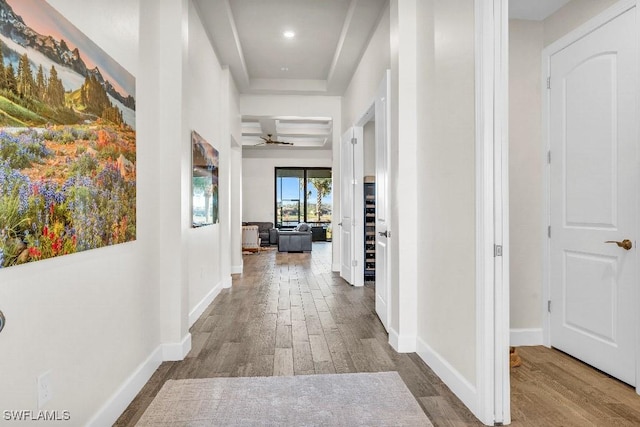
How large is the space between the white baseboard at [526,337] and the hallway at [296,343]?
87cm

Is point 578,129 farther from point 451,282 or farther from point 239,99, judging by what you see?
point 239,99

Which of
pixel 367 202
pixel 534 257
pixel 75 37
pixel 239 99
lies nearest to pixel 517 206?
pixel 534 257

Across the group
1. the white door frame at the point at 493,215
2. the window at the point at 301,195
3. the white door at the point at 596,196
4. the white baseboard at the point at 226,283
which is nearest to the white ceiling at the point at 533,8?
the white door at the point at 596,196

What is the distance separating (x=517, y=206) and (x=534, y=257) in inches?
16.7

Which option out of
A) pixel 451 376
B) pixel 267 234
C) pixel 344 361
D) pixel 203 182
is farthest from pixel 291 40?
pixel 267 234

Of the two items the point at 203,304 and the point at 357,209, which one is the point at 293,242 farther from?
the point at 203,304

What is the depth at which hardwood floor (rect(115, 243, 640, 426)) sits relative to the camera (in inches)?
84.9

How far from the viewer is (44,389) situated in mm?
1509

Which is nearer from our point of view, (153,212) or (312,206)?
(153,212)

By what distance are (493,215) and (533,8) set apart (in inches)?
77.2

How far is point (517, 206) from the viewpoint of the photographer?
3268mm

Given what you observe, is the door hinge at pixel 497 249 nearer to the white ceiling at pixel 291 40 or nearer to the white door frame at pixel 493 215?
the white door frame at pixel 493 215

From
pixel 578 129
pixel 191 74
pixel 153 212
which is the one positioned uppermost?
pixel 191 74

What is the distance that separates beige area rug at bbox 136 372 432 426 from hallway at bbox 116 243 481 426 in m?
0.10
